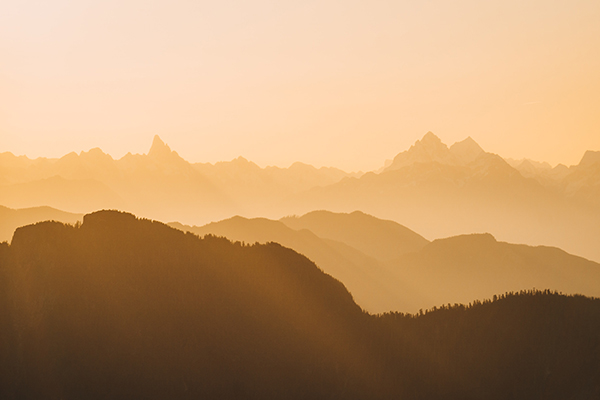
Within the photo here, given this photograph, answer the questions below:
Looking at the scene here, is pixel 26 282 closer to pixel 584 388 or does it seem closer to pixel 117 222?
pixel 117 222

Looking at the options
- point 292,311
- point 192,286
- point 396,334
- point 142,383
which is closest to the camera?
point 142,383

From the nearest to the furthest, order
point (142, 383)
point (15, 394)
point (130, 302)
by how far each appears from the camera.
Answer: point (15, 394)
point (142, 383)
point (130, 302)

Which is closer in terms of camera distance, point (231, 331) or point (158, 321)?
point (158, 321)

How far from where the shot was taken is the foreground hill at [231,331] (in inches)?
3654

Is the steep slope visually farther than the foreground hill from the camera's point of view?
No

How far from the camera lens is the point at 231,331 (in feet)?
348

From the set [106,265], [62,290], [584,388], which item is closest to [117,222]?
[106,265]

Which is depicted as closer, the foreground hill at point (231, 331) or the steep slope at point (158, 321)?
the steep slope at point (158, 321)

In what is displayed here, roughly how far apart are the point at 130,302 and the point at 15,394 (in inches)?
999

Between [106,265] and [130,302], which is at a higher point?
[106,265]

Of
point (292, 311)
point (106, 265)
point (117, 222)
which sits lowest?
point (292, 311)

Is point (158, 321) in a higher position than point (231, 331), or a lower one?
higher

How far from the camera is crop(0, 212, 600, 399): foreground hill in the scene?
9281 cm

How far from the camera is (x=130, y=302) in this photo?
10131 centimetres
